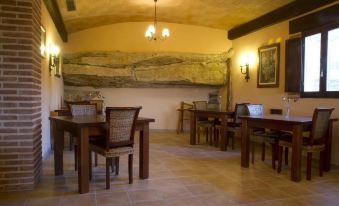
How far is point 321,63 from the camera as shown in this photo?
4.36 meters

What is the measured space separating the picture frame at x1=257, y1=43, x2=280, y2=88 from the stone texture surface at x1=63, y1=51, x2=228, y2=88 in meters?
1.30

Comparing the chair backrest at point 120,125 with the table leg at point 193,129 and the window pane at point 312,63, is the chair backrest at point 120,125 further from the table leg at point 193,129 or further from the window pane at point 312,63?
the window pane at point 312,63

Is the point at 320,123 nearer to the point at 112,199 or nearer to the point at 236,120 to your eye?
the point at 236,120

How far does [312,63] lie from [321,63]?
0.24m

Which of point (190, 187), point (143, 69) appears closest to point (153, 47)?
point (143, 69)

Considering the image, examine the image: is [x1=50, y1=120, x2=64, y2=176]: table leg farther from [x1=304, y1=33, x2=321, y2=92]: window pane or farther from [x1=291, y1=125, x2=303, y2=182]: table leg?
[x1=304, y1=33, x2=321, y2=92]: window pane

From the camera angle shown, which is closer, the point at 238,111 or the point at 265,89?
the point at 238,111

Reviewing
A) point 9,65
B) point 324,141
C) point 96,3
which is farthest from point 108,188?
point 96,3

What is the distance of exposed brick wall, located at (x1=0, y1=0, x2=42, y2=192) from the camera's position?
281 cm

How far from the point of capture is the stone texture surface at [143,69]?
6410 mm

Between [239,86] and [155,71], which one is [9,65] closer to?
[155,71]

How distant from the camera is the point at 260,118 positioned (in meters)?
3.80

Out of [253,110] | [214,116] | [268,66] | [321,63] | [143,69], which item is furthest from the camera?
[143,69]

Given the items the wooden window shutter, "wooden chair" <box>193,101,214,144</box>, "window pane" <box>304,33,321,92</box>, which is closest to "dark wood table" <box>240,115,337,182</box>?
"window pane" <box>304,33,321,92</box>
